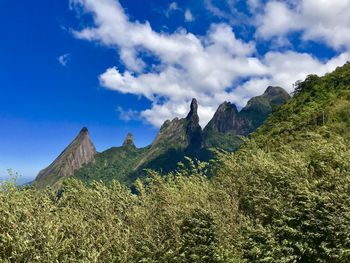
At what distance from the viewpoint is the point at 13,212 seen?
2441 cm

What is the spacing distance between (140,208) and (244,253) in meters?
8.14

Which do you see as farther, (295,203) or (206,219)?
(206,219)

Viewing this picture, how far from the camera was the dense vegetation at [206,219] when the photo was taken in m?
22.0

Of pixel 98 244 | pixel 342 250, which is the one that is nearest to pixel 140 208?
pixel 98 244

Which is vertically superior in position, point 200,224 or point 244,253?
point 200,224

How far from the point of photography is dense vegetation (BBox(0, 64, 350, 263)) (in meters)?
22.0

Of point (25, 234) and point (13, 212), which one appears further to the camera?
point (13, 212)

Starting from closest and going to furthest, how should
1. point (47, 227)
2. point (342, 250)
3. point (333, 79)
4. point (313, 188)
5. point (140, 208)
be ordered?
Answer: point (342, 250)
point (47, 227)
point (313, 188)
point (140, 208)
point (333, 79)

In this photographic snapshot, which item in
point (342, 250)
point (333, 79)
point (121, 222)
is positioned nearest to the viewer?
point (342, 250)

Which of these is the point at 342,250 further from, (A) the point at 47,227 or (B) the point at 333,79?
(B) the point at 333,79

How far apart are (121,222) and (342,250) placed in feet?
43.6

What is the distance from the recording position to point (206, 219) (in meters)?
24.4

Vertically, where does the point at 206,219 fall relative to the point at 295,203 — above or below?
below

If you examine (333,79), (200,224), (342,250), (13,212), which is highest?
(333,79)
